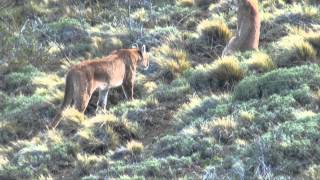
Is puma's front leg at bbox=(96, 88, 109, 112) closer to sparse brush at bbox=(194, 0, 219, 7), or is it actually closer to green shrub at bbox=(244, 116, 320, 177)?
green shrub at bbox=(244, 116, 320, 177)

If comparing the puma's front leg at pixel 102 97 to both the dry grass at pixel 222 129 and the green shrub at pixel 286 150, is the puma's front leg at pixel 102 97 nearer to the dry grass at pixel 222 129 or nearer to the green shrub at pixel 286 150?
the dry grass at pixel 222 129

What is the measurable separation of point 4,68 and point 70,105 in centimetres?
433

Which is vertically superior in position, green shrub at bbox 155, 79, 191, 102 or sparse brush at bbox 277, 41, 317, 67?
sparse brush at bbox 277, 41, 317, 67

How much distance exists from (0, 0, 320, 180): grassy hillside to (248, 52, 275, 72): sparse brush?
2 centimetres

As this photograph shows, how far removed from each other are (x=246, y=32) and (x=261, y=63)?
1.47m

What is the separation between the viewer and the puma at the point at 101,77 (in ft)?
41.7

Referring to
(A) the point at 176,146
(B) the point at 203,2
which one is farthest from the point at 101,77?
(B) the point at 203,2

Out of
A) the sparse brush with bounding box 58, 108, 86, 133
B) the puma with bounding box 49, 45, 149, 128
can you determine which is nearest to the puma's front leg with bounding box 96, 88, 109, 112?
the puma with bounding box 49, 45, 149, 128

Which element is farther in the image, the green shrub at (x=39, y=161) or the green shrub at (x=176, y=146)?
the green shrub at (x=39, y=161)

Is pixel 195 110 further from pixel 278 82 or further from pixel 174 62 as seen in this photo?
pixel 174 62

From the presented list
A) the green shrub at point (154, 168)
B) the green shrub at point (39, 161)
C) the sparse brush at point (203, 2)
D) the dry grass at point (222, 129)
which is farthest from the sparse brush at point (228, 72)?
the sparse brush at point (203, 2)

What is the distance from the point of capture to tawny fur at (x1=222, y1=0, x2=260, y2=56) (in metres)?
14.3

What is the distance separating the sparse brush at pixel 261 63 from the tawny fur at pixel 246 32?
955 mm

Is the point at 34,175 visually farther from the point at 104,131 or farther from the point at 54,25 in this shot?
the point at 54,25
